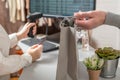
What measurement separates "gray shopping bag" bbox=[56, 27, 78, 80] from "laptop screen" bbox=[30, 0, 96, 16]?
2.11 ft

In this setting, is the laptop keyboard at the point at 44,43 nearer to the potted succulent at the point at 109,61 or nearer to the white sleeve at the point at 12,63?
the white sleeve at the point at 12,63

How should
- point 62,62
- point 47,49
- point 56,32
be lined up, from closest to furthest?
1. point 62,62
2. point 47,49
3. point 56,32

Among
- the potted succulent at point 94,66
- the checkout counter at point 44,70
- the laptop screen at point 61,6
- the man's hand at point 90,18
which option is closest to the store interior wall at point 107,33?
the laptop screen at point 61,6

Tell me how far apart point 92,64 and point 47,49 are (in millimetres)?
566

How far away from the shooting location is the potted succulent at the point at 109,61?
3.01ft

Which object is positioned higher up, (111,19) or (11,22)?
(111,19)

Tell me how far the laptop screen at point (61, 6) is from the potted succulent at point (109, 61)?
1.86 feet

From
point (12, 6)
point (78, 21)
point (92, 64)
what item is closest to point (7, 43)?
point (78, 21)

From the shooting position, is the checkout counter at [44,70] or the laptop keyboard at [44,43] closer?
the checkout counter at [44,70]

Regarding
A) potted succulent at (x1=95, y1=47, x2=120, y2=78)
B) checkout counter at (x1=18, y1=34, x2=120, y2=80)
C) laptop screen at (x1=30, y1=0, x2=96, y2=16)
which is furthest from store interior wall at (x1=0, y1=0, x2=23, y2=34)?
potted succulent at (x1=95, y1=47, x2=120, y2=78)

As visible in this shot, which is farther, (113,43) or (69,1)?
(113,43)

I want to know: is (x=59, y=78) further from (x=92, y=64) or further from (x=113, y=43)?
(x=113, y=43)

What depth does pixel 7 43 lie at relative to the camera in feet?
4.05

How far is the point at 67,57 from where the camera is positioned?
0.85 meters
